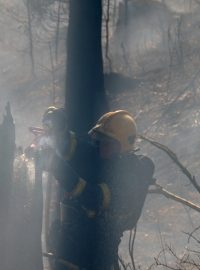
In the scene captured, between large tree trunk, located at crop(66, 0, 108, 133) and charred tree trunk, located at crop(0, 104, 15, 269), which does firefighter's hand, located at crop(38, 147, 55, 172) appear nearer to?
charred tree trunk, located at crop(0, 104, 15, 269)

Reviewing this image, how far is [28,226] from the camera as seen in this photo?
4.38 meters

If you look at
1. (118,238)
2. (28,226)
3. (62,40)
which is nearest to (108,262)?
(118,238)

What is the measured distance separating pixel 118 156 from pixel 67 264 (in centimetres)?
102

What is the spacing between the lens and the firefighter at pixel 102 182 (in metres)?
4.50

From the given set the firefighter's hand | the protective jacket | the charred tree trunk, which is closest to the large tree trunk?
the protective jacket

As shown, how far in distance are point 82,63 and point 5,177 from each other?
1997 mm

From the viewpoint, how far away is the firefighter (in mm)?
4504

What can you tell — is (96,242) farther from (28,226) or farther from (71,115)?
(71,115)

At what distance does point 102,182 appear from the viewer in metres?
4.52

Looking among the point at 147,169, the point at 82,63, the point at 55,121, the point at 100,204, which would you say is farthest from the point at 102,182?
the point at 82,63

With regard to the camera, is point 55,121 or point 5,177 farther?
point 55,121

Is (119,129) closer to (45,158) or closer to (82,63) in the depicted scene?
(45,158)

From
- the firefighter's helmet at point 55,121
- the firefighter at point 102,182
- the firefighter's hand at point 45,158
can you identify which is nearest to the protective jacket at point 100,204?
the firefighter at point 102,182

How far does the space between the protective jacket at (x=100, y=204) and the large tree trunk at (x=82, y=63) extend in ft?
3.99
